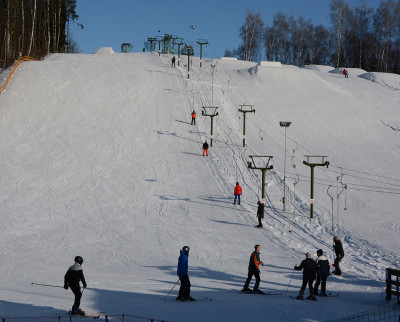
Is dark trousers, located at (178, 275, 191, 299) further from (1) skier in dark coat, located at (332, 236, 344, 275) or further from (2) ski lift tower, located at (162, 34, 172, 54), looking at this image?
(2) ski lift tower, located at (162, 34, 172, 54)

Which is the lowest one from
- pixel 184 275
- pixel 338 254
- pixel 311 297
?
pixel 311 297

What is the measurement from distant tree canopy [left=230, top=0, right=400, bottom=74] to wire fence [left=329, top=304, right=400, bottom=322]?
5984 cm

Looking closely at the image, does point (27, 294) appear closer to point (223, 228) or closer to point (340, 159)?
point (223, 228)

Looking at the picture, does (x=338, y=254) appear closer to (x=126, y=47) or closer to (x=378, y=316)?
(x=378, y=316)

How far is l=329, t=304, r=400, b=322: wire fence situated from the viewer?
7852 millimetres

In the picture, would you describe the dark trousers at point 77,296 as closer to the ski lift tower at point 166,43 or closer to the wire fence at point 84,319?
the wire fence at point 84,319

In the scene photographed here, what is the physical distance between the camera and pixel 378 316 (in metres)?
8.24

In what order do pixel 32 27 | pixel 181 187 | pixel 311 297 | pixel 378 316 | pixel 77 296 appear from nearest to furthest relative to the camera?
1. pixel 77 296
2. pixel 378 316
3. pixel 311 297
4. pixel 181 187
5. pixel 32 27

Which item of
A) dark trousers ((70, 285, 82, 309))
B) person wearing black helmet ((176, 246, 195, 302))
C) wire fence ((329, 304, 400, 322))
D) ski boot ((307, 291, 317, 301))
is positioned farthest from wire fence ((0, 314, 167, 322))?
ski boot ((307, 291, 317, 301))

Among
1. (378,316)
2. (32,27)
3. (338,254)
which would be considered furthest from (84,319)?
(32,27)

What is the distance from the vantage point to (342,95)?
40.5 m

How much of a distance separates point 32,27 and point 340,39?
45.7m

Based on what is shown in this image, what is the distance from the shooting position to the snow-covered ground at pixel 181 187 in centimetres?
1052

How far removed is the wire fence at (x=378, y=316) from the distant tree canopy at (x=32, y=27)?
4001cm
